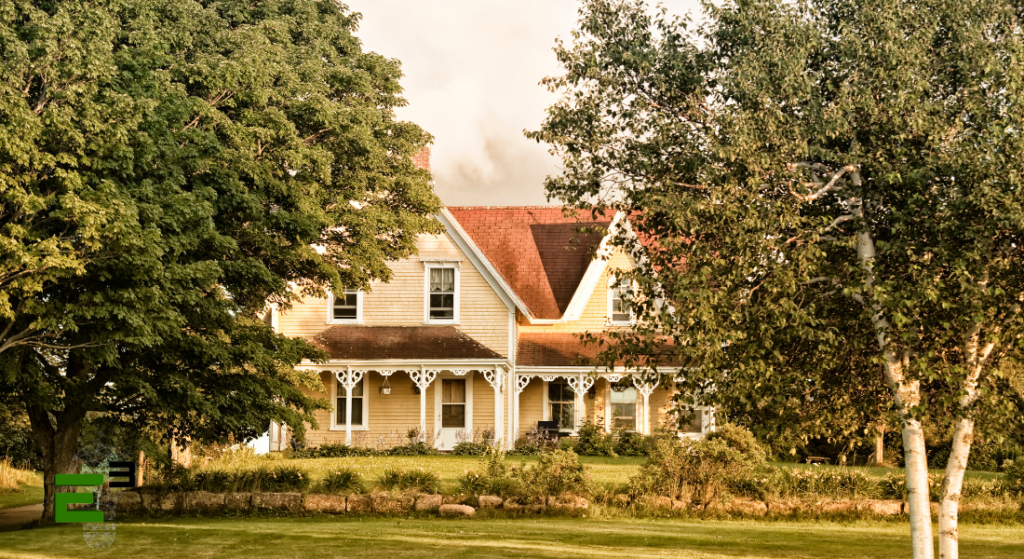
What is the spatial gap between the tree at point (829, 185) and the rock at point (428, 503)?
7977mm

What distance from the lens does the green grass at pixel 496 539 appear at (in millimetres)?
13203

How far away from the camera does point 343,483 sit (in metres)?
17.9

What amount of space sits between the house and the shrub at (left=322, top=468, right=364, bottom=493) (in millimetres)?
10774

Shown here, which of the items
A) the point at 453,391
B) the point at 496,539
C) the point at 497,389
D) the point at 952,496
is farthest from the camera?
the point at 453,391

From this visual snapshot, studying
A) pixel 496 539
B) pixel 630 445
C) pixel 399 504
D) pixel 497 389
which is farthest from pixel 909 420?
pixel 497 389

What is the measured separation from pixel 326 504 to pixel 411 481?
159 cm

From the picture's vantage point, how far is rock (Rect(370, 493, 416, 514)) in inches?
683

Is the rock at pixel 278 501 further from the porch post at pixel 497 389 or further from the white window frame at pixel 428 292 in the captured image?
the white window frame at pixel 428 292

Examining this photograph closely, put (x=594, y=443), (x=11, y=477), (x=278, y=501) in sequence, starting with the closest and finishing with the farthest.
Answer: (x=278, y=501)
(x=11, y=477)
(x=594, y=443)

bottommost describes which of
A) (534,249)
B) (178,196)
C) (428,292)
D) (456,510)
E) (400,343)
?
(456,510)

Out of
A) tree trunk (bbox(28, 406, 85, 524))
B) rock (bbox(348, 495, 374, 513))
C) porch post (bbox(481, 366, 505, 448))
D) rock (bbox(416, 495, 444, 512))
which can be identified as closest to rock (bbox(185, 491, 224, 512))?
tree trunk (bbox(28, 406, 85, 524))

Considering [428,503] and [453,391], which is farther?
[453,391]

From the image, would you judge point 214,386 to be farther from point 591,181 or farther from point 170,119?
point 591,181

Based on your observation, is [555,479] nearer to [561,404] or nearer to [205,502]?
[205,502]
